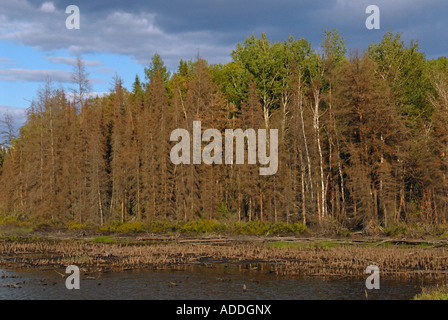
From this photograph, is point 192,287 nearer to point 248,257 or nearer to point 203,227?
point 248,257

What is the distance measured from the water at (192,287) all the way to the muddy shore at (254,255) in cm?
166

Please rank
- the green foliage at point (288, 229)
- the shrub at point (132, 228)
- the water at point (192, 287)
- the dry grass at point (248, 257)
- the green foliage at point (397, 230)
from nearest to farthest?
the water at point (192, 287) → the dry grass at point (248, 257) → the green foliage at point (397, 230) → the green foliage at point (288, 229) → the shrub at point (132, 228)

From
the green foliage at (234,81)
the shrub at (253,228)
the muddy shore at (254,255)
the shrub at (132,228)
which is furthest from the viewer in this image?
the green foliage at (234,81)

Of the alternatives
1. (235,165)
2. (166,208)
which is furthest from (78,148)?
(235,165)

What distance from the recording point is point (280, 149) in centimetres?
4278

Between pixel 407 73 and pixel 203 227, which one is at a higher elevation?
pixel 407 73

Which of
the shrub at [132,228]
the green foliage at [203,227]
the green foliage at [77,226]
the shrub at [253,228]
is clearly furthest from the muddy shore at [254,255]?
the green foliage at [77,226]

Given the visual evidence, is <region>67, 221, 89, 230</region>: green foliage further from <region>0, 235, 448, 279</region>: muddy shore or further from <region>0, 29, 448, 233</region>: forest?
<region>0, 235, 448, 279</region>: muddy shore

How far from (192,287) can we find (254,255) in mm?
9090

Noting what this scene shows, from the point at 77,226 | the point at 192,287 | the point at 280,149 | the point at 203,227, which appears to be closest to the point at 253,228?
the point at 203,227

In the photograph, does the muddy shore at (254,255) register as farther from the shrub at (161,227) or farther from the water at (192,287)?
the shrub at (161,227)

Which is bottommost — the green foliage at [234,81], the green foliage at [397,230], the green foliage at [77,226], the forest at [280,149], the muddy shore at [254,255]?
the green foliage at [77,226]

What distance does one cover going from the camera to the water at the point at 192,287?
18.4 metres
